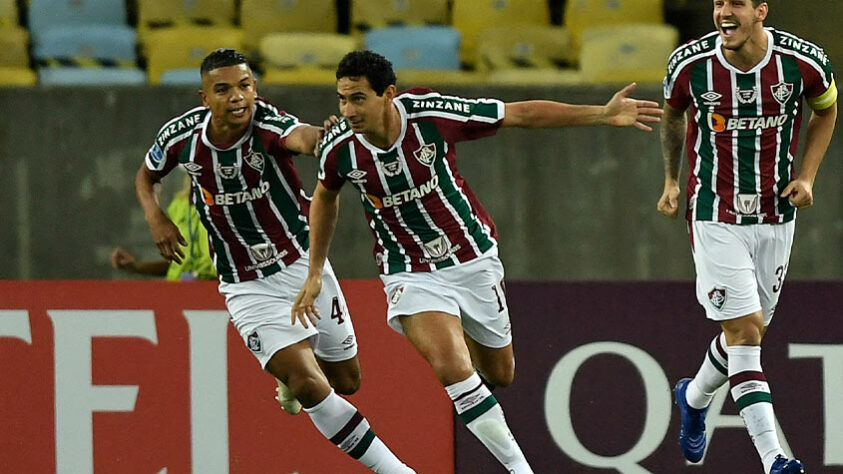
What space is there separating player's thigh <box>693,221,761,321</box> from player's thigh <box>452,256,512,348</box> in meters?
0.89

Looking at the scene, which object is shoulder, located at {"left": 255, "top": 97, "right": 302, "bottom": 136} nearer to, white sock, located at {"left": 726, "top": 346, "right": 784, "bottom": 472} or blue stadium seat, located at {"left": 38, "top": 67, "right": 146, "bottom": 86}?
white sock, located at {"left": 726, "top": 346, "right": 784, "bottom": 472}

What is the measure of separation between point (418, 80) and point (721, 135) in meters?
3.24

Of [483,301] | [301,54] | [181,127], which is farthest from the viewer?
[301,54]

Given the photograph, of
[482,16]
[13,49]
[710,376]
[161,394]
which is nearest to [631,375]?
[710,376]

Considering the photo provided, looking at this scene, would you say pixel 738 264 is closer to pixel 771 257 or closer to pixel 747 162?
pixel 771 257

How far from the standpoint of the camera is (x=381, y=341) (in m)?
7.16

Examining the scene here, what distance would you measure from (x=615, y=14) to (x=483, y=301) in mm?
4412

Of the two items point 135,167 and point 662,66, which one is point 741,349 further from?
point 135,167

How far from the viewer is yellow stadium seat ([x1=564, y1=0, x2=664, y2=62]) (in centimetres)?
998

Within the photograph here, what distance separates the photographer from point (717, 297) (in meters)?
5.97

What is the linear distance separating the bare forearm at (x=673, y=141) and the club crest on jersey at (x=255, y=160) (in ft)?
5.99

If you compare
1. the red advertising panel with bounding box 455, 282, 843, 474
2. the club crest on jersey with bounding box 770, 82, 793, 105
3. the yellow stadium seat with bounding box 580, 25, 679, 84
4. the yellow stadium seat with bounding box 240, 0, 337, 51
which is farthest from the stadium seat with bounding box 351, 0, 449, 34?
the club crest on jersey with bounding box 770, 82, 793, 105

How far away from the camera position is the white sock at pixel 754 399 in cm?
582

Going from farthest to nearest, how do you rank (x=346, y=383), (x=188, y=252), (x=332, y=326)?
1. (x=188, y=252)
2. (x=346, y=383)
3. (x=332, y=326)
